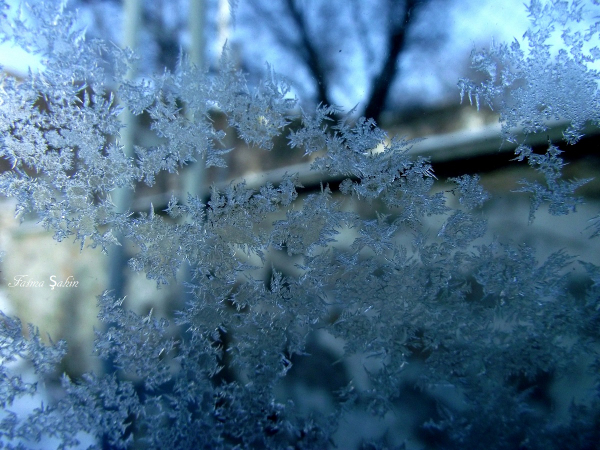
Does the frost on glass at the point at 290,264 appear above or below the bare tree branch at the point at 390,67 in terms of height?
below

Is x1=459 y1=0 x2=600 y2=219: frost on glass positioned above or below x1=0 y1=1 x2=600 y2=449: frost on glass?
above

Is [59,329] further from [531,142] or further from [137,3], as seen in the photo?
[531,142]

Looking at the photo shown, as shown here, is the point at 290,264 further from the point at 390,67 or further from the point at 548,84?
the point at 548,84

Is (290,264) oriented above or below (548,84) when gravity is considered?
below

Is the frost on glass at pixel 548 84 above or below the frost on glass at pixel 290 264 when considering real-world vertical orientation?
above

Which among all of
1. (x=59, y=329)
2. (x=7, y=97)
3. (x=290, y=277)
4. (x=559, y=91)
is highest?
(x=559, y=91)

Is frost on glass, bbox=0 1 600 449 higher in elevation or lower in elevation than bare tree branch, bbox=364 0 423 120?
lower

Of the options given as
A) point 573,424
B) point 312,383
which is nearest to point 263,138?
point 312,383

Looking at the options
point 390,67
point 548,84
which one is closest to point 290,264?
point 390,67
